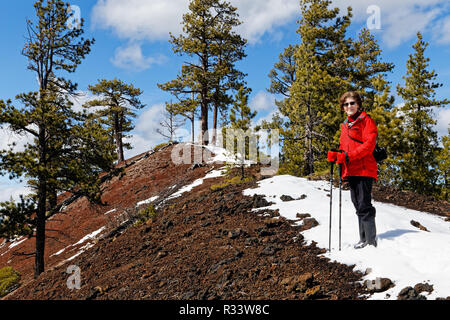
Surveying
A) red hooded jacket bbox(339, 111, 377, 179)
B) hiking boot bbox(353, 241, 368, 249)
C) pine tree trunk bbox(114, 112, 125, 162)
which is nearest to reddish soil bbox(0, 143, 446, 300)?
hiking boot bbox(353, 241, 368, 249)

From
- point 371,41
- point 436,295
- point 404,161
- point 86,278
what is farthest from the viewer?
point 371,41

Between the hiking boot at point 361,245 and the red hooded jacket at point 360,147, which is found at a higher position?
the red hooded jacket at point 360,147

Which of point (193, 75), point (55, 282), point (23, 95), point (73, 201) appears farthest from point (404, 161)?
point (73, 201)

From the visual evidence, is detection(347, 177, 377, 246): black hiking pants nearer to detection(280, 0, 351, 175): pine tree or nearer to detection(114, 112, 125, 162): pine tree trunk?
detection(280, 0, 351, 175): pine tree

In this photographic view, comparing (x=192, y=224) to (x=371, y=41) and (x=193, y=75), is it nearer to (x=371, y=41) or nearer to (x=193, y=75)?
(x=193, y=75)

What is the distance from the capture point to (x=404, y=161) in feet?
60.7

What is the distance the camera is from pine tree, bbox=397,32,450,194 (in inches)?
765

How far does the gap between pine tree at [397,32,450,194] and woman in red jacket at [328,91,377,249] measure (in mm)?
15830

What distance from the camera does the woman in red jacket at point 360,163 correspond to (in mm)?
5071

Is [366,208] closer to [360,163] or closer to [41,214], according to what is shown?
[360,163]

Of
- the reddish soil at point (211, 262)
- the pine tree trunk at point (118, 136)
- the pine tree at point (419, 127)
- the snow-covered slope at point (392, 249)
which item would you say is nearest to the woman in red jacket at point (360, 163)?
the snow-covered slope at point (392, 249)

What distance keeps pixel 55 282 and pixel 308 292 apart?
7.53 meters

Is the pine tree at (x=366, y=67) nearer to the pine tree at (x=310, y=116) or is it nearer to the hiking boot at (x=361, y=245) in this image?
the pine tree at (x=310, y=116)

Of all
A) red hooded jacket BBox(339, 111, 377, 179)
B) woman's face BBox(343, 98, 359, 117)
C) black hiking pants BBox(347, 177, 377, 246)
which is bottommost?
black hiking pants BBox(347, 177, 377, 246)
